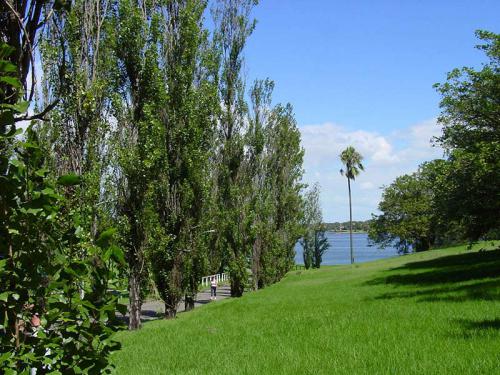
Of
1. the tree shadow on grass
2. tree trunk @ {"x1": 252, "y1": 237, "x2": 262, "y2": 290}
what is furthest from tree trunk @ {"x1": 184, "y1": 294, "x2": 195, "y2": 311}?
the tree shadow on grass

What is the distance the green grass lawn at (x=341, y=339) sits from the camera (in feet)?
25.7

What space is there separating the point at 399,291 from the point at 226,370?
1281cm

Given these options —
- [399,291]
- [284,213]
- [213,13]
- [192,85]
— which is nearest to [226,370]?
[399,291]

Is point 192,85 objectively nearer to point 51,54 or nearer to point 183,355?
point 51,54

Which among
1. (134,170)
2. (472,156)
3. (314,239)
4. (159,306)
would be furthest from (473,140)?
(314,239)

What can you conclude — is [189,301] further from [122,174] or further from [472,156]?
[472,156]

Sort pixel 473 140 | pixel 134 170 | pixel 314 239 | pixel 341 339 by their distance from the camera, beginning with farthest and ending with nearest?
pixel 314 239 < pixel 473 140 < pixel 134 170 < pixel 341 339

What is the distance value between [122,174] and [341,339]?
10091 mm

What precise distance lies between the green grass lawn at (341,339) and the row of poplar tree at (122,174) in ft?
6.71

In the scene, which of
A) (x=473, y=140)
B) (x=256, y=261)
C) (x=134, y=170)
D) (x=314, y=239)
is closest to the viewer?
(x=134, y=170)

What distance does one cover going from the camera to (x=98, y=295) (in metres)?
2.37

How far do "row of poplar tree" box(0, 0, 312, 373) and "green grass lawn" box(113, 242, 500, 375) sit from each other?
6.71ft

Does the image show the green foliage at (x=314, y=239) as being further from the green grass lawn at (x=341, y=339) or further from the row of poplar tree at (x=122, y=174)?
the green grass lawn at (x=341, y=339)

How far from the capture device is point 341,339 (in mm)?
10102
